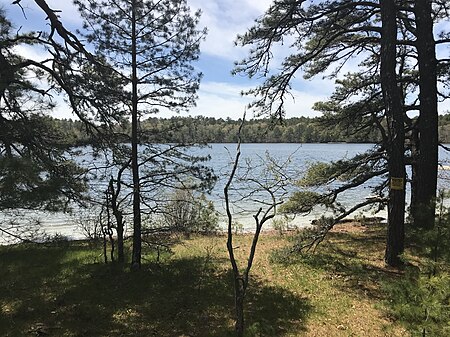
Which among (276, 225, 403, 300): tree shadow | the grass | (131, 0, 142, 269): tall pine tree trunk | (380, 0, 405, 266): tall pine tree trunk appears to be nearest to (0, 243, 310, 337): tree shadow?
the grass

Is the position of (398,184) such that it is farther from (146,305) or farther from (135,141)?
(135,141)

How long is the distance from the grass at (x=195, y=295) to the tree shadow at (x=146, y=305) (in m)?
0.02

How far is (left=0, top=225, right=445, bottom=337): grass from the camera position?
490 cm

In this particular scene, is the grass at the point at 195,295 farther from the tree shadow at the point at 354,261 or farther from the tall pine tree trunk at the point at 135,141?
the tall pine tree trunk at the point at 135,141

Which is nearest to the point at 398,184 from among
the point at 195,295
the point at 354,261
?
the point at 354,261

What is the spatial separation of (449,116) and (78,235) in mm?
12757

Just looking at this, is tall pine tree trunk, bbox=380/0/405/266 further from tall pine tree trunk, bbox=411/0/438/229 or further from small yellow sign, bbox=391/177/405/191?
tall pine tree trunk, bbox=411/0/438/229

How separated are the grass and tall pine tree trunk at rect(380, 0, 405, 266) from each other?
1004 mm

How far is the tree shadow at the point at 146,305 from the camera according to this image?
16.2 feet

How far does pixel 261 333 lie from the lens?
4609 mm

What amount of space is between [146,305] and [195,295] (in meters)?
0.88

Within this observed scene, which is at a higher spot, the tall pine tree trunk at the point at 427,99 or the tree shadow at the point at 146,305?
the tall pine tree trunk at the point at 427,99

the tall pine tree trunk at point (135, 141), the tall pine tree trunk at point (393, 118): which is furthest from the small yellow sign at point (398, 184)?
the tall pine tree trunk at point (135, 141)

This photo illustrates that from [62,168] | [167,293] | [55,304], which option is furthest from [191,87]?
[55,304]
